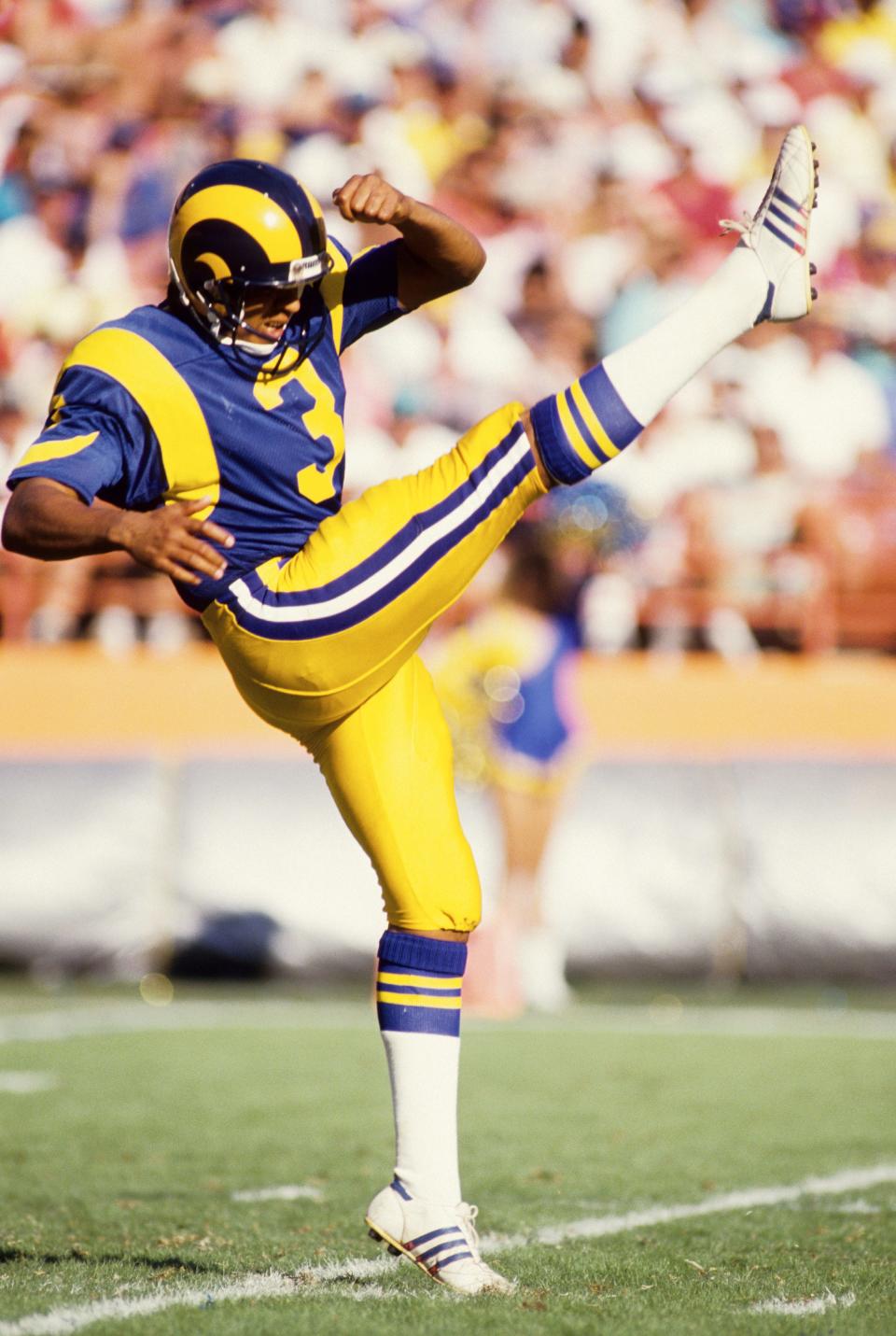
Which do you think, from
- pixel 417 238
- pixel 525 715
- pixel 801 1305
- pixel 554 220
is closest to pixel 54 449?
pixel 417 238

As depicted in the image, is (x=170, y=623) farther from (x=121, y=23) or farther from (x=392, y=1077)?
(x=392, y=1077)

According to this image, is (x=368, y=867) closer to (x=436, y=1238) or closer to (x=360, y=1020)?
(x=360, y=1020)

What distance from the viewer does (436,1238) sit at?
2373 millimetres

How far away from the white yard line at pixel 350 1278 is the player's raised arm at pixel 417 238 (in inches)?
60.9

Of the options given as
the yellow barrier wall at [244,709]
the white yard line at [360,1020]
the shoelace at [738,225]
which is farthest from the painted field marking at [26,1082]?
the yellow barrier wall at [244,709]

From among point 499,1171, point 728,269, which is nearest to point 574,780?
point 499,1171

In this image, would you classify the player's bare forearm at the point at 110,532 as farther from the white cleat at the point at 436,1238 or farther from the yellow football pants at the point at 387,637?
the white cleat at the point at 436,1238

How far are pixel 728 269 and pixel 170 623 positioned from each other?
6282 millimetres

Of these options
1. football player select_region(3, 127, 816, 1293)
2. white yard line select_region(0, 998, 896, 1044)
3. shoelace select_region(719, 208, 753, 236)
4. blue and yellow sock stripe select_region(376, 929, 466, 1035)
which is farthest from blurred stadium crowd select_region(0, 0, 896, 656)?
blue and yellow sock stripe select_region(376, 929, 466, 1035)

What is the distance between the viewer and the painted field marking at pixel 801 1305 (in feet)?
7.29

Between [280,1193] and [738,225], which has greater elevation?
[738,225]

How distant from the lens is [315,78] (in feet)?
33.5

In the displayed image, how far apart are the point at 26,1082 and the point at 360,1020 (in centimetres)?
173

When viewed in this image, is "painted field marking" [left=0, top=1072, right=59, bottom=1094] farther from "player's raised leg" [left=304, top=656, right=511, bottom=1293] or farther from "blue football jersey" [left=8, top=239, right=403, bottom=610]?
"blue football jersey" [left=8, top=239, right=403, bottom=610]
